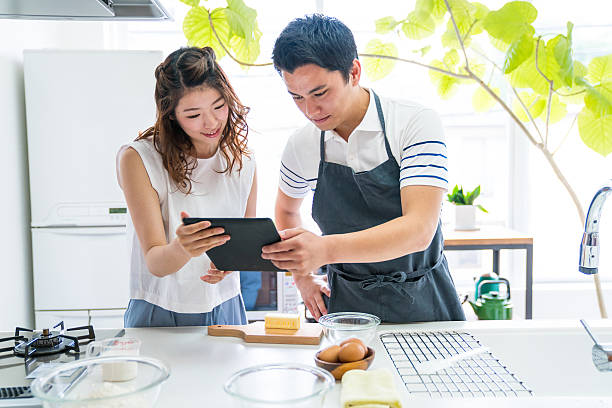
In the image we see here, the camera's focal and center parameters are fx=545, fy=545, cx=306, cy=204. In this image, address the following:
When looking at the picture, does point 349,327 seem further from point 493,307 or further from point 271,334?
point 493,307

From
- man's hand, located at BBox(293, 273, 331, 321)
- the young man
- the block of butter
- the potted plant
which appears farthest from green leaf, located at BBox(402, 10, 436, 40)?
the block of butter

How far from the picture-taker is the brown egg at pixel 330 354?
0.98 metres

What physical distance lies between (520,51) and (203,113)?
1.35 m

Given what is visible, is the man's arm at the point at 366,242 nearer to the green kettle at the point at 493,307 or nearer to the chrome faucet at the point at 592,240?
the chrome faucet at the point at 592,240

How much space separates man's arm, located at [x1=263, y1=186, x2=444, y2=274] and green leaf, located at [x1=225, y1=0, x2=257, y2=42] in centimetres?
105

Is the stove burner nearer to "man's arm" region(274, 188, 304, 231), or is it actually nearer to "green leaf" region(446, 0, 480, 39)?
"man's arm" region(274, 188, 304, 231)

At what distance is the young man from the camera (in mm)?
1200

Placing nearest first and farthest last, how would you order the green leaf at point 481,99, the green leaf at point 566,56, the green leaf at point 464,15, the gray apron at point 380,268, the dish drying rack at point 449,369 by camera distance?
the dish drying rack at point 449,369 → the gray apron at point 380,268 → the green leaf at point 566,56 → the green leaf at point 464,15 → the green leaf at point 481,99

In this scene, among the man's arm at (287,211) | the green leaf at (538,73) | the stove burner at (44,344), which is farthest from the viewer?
the green leaf at (538,73)

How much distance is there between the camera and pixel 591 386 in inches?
46.6

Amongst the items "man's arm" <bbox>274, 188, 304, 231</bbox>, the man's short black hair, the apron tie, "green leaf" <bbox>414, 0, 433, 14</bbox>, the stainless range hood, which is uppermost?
"green leaf" <bbox>414, 0, 433, 14</bbox>

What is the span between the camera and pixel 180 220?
57.8 inches

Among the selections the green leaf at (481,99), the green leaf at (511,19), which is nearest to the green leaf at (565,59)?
the green leaf at (511,19)

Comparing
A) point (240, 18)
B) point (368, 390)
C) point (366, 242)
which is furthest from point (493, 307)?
point (368, 390)
